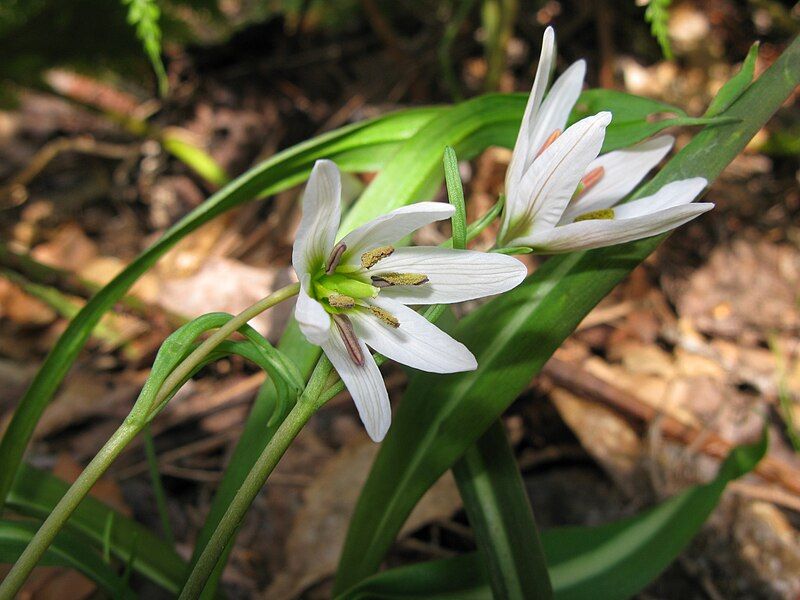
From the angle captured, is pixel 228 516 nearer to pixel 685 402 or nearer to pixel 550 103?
pixel 550 103

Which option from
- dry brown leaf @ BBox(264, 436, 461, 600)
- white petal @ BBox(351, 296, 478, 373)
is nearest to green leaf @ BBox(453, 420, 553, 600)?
white petal @ BBox(351, 296, 478, 373)

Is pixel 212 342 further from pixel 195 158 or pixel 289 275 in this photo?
pixel 195 158

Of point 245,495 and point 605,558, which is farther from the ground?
point 245,495

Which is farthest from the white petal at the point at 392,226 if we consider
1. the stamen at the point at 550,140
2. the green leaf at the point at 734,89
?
the green leaf at the point at 734,89

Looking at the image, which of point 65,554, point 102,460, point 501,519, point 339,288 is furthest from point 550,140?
point 65,554

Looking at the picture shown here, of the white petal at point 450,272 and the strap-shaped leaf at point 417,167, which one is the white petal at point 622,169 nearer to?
the strap-shaped leaf at point 417,167

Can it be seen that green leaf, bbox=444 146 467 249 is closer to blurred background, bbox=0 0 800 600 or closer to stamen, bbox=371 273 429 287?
stamen, bbox=371 273 429 287
